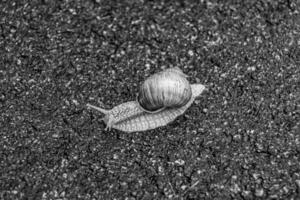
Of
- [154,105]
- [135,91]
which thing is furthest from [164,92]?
[135,91]

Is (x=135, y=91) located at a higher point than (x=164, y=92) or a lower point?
lower

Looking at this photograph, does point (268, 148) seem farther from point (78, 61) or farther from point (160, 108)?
point (78, 61)

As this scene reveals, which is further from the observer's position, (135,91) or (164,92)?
(135,91)

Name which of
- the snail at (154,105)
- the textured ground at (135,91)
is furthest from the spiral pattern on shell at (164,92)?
the textured ground at (135,91)

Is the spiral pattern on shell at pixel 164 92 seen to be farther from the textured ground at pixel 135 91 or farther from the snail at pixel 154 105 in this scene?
the textured ground at pixel 135 91

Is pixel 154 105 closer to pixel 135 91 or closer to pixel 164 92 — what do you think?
pixel 164 92

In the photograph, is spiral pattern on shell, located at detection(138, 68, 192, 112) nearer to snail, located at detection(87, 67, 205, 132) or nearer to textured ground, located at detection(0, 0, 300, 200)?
snail, located at detection(87, 67, 205, 132)

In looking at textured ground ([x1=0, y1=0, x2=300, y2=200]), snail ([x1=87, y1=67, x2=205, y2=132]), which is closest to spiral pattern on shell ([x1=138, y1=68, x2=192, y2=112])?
snail ([x1=87, y1=67, x2=205, y2=132])
